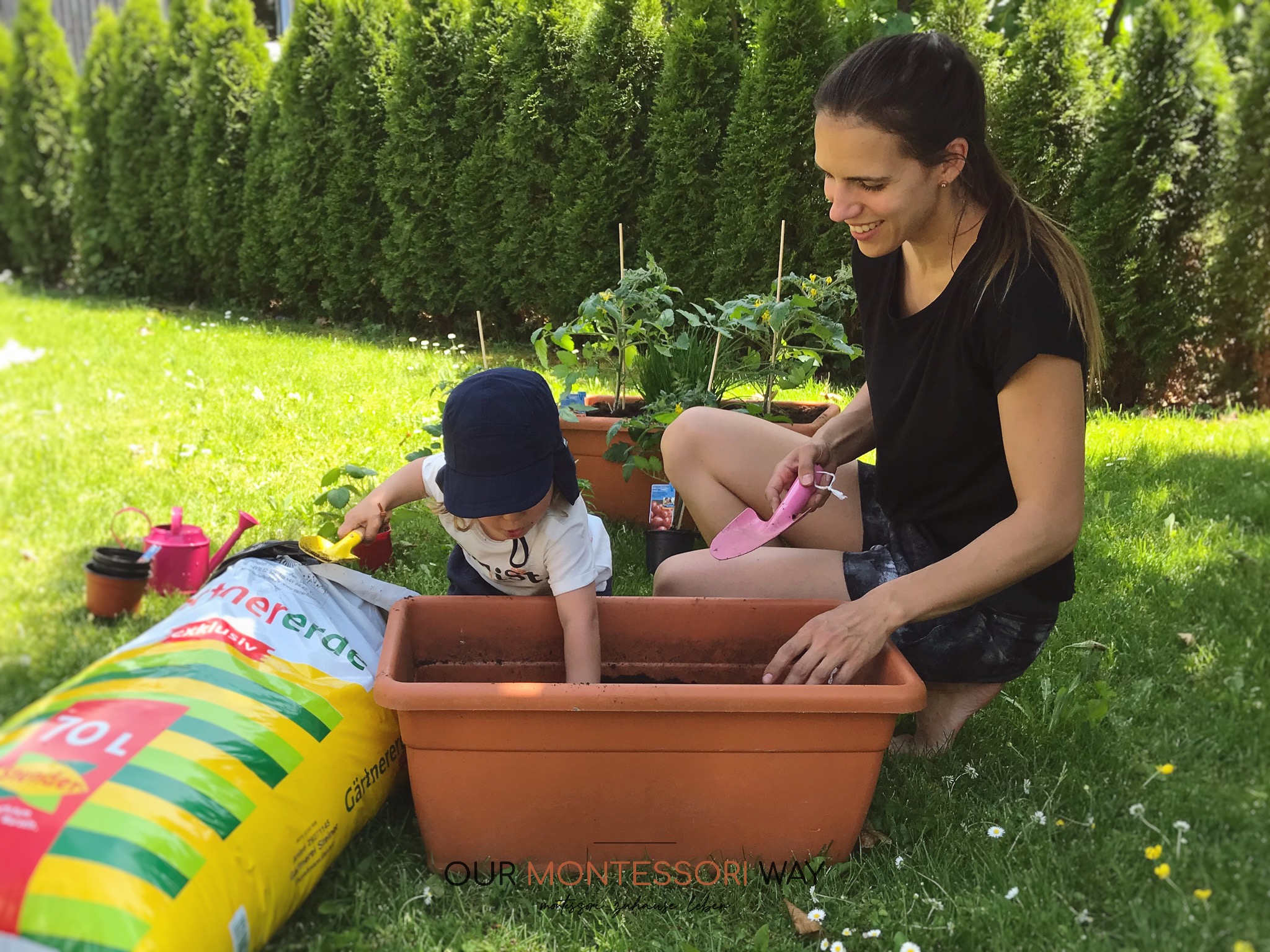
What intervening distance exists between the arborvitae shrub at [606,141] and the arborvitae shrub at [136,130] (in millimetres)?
2363

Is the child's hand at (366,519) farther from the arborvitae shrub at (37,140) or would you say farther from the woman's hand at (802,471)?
the arborvitae shrub at (37,140)

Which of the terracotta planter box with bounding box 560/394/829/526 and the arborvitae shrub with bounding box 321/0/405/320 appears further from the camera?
the arborvitae shrub with bounding box 321/0/405/320

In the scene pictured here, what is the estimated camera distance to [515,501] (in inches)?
62.5

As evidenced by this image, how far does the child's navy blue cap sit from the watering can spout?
0.65m

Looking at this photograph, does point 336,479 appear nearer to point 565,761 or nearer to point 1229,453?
point 565,761

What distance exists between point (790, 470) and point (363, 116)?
15.0ft

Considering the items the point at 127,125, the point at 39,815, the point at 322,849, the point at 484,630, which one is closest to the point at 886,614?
the point at 484,630

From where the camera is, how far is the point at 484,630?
1.77 meters

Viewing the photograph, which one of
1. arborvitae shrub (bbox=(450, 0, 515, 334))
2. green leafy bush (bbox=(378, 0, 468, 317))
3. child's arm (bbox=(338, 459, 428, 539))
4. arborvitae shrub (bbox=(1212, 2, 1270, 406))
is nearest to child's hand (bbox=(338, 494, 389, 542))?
child's arm (bbox=(338, 459, 428, 539))

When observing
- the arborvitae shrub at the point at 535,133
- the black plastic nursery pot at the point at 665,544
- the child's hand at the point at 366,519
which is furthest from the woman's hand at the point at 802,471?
the arborvitae shrub at the point at 535,133

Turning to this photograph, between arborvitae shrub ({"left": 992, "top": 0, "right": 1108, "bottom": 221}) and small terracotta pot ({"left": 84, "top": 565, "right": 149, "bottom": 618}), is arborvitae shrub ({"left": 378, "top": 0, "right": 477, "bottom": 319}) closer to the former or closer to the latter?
arborvitae shrub ({"left": 992, "top": 0, "right": 1108, "bottom": 221})

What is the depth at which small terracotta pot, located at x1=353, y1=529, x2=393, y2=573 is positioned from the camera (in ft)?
7.80

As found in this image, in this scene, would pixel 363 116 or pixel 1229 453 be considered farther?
pixel 363 116

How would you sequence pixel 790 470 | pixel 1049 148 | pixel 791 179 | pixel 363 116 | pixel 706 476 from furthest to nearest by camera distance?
pixel 363 116
pixel 791 179
pixel 1049 148
pixel 706 476
pixel 790 470
